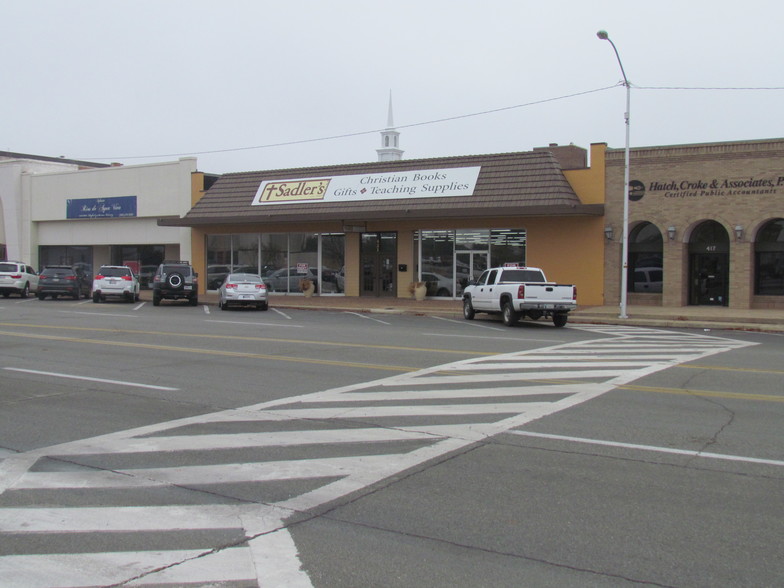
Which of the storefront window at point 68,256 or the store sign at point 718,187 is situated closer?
the store sign at point 718,187

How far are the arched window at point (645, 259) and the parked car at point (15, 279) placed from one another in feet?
93.2

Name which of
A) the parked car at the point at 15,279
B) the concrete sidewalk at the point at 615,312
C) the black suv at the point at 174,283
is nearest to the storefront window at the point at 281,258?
the concrete sidewalk at the point at 615,312

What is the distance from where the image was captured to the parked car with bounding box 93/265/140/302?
3356 centimetres

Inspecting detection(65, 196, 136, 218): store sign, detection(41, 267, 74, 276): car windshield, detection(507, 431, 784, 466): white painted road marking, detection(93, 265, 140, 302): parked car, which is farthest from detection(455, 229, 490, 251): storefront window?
detection(507, 431, 784, 466): white painted road marking

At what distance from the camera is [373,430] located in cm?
825

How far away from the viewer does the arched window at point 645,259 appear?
28094mm

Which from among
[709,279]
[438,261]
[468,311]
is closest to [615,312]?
[709,279]

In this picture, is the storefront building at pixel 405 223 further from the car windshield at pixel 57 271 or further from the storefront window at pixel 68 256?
the storefront window at pixel 68 256

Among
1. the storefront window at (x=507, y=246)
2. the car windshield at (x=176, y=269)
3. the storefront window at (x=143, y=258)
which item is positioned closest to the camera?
the storefront window at (x=507, y=246)

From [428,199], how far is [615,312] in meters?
9.28

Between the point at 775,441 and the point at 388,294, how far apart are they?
1033 inches

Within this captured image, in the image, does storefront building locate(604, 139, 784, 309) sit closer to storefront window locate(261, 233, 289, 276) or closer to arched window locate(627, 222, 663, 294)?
arched window locate(627, 222, 663, 294)

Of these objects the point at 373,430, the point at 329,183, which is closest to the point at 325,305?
the point at 329,183

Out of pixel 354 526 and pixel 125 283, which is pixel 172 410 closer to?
pixel 354 526
